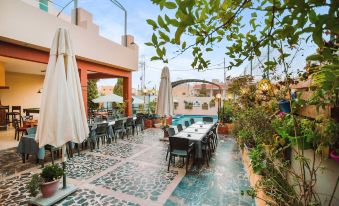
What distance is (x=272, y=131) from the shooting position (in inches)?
132

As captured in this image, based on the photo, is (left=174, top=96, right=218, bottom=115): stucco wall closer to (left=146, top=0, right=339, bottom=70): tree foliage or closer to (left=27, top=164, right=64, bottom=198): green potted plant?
(left=27, top=164, right=64, bottom=198): green potted plant

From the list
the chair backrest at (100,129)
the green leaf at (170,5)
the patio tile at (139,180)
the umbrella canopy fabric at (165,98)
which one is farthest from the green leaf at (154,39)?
the umbrella canopy fabric at (165,98)

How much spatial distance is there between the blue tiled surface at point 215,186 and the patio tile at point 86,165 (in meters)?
2.22

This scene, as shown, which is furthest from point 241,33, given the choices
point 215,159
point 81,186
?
point 215,159

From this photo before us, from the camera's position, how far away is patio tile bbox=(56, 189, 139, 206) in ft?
11.3

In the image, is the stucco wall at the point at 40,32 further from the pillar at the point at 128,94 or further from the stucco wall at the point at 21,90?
the stucco wall at the point at 21,90

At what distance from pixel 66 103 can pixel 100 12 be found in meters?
6.75

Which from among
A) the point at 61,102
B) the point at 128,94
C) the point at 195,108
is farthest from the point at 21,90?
the point at 195,108

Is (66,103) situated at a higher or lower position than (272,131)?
higher

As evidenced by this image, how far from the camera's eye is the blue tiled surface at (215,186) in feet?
11.6

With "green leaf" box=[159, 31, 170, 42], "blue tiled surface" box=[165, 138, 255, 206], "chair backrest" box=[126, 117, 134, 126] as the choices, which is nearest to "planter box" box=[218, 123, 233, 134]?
"blue tiled surface" box=[165, 138, 255, 206]

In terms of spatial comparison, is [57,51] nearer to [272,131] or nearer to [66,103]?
[66,103]

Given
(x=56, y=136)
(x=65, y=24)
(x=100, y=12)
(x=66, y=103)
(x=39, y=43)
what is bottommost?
(x=56, y=136)

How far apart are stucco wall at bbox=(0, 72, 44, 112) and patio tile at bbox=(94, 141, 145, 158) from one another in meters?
9.40
